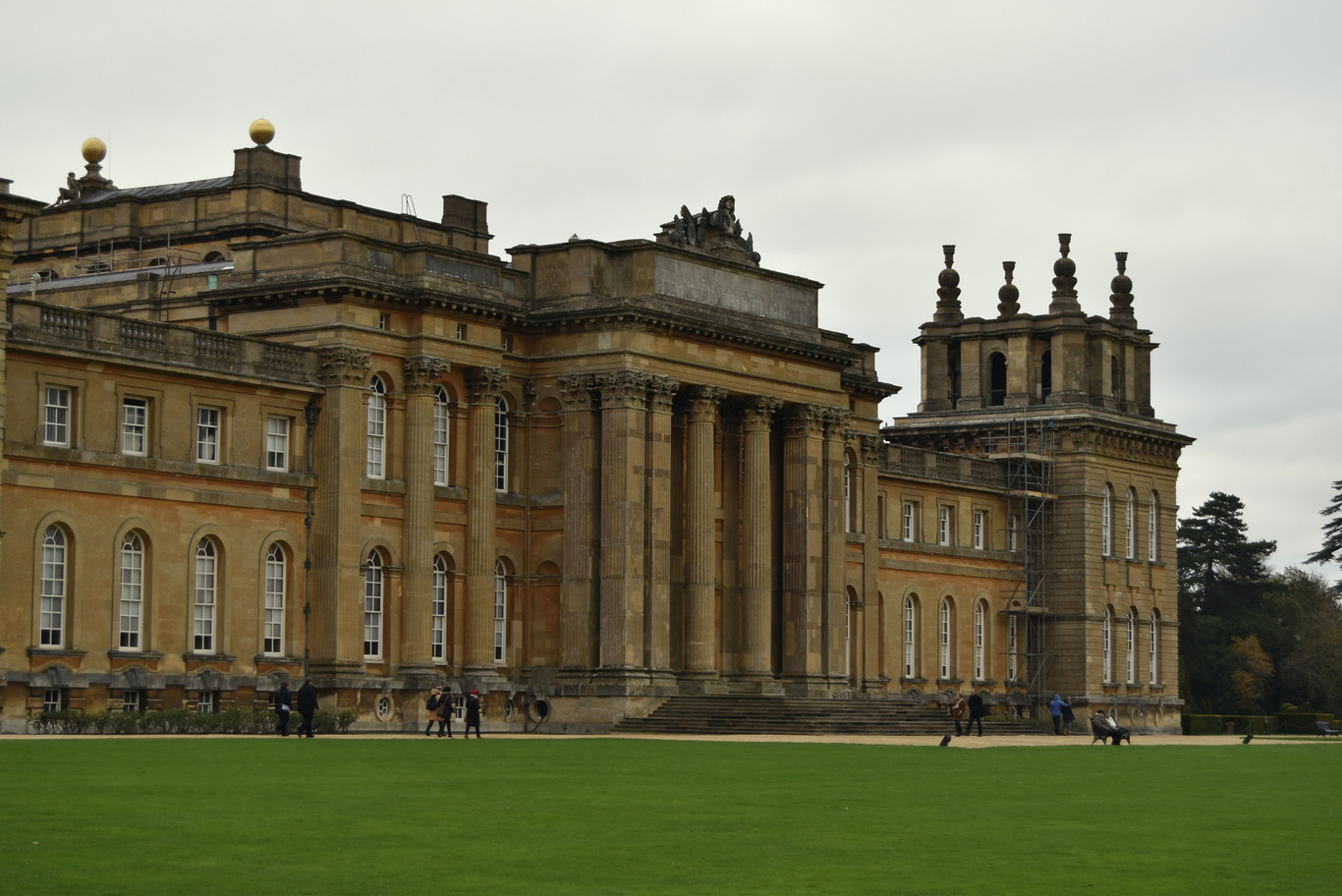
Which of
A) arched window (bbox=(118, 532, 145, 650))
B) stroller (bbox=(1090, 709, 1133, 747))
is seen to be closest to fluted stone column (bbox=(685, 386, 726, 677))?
stroller (bbox=(1090, 709, 1133, 747))

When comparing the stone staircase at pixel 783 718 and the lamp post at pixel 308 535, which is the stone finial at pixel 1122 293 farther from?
the lamp post at pixel 308 535

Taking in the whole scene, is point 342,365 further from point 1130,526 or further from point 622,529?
point 1130,526

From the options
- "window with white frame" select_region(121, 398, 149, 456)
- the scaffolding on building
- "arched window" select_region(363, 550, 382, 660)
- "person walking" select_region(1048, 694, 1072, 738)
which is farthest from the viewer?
the scaffolding on building

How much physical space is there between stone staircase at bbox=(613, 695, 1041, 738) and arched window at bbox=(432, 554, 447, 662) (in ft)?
16.3

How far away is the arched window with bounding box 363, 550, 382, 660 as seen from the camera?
55.5m

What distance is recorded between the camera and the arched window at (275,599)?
53.3 meters

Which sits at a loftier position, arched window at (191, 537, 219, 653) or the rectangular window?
the rectangular window

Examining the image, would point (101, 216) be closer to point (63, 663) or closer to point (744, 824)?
point (63, 663)

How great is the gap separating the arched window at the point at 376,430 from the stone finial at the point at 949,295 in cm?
3951

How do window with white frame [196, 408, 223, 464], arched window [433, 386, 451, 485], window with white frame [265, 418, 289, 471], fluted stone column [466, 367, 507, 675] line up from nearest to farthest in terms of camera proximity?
window with white frame [196, 408, 223, 464]
window with white frame [265, 418, 289, 471]
arched window [433, 386, 451, 485]
fluted stone column [466, 367, 507, 675]

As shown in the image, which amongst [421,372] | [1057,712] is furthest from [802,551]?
[421,372]

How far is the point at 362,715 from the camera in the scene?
54.1 metres

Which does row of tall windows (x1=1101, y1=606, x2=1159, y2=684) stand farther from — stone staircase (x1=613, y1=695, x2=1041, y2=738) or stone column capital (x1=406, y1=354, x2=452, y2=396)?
stone column capital (x1=406, y1=354, x2=452, y2=396)

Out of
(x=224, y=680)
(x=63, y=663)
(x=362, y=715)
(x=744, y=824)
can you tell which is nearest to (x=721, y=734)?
(x=362, y=715)
